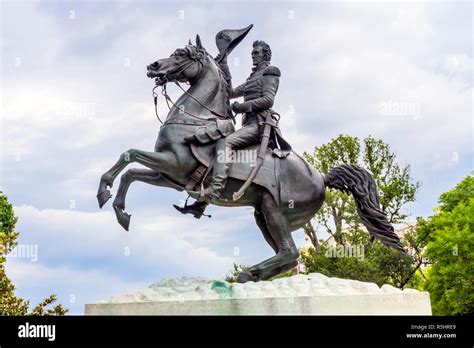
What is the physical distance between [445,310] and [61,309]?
14.3m

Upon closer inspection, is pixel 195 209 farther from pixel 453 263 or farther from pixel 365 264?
pixel 453 263

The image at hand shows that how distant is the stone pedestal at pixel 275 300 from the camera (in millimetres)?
7676

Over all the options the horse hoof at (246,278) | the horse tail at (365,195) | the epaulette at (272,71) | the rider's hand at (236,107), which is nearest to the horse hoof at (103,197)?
the horse hoof at (246,278)

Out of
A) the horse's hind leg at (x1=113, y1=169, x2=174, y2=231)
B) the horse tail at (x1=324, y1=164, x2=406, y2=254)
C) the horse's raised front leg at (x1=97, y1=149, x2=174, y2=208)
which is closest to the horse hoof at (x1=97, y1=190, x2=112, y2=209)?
the horse's raised front leg at (x1=97, y1=149, x2=174, y2=208)

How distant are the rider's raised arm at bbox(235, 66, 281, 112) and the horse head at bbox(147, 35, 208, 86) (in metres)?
0.95

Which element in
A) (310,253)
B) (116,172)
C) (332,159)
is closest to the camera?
(116,172)

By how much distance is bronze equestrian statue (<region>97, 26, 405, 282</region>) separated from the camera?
9.08 m

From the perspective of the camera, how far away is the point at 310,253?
25.2 meters

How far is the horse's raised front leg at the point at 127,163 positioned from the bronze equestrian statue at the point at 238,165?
0.05 ft

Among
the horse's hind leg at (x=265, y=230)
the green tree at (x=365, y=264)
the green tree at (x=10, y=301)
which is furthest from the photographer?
the green tree at (x=365, y=264)

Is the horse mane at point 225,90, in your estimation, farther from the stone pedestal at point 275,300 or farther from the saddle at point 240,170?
the stone pedestal at point 275,300
